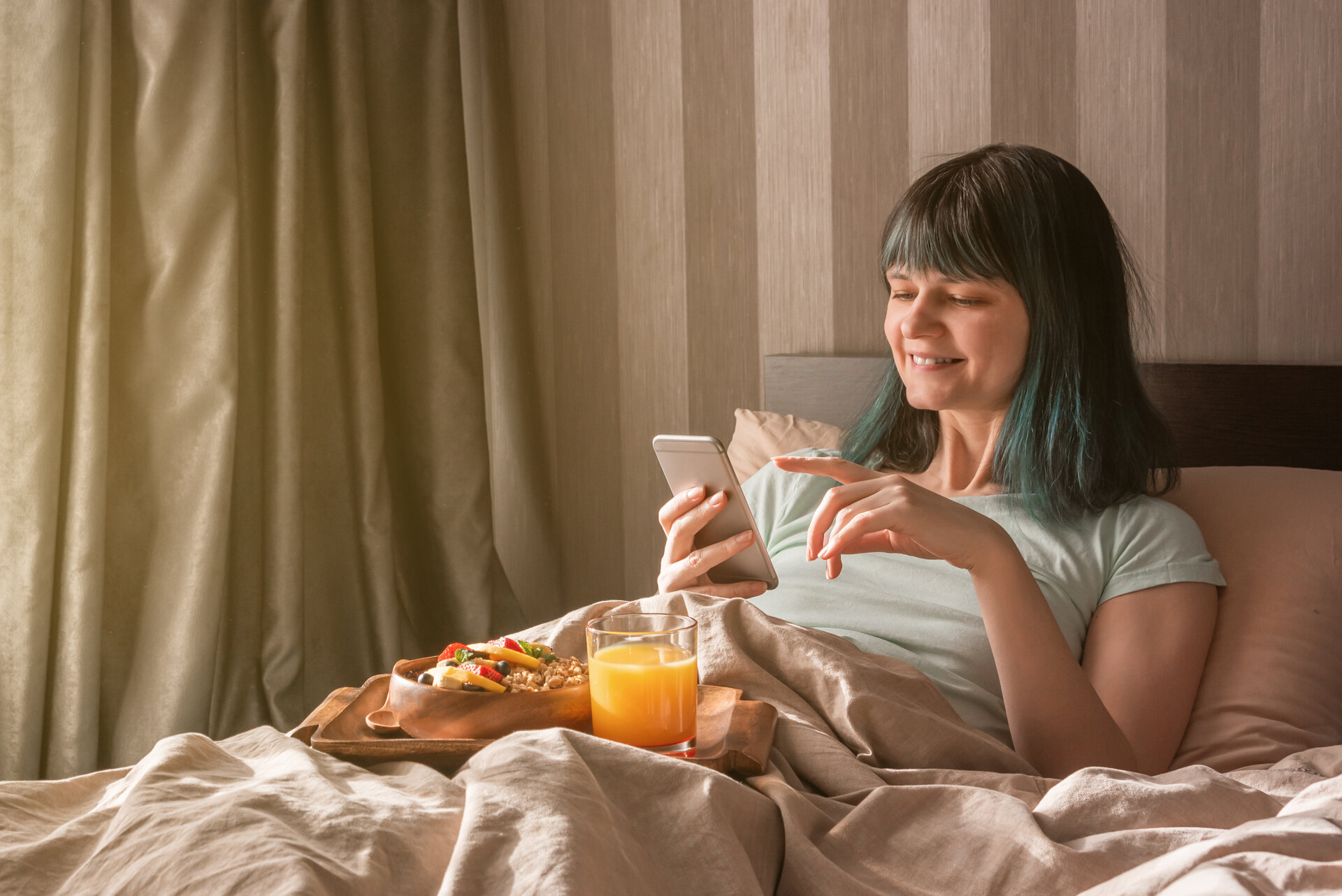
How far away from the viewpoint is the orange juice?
35.6 inches

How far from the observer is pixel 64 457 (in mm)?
2072

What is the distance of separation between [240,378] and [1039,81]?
165cm

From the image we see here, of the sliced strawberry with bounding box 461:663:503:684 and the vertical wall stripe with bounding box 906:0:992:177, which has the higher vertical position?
the vertical wall stripe with bounding box 906:0:992:177

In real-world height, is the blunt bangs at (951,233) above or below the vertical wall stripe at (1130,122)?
below

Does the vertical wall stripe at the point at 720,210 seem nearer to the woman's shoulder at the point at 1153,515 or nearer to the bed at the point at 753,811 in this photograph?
the woman's shoulder at the point at 1153,515

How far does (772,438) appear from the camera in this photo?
1.83 meters

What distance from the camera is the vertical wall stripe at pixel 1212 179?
5.17 ft

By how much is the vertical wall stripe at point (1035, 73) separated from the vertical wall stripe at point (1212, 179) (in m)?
0.16

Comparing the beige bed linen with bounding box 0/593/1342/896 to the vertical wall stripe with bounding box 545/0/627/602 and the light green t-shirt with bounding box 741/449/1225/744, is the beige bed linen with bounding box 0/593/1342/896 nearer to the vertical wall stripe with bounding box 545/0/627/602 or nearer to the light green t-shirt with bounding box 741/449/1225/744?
the light green t-shirt with bounding box 741/449/1225/744

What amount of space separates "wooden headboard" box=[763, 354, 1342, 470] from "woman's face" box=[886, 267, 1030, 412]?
1.03 ft

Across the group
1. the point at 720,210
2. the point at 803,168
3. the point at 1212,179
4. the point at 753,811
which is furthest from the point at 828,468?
the point at 720,210

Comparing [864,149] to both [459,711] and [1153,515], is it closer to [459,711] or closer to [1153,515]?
[1153,515]

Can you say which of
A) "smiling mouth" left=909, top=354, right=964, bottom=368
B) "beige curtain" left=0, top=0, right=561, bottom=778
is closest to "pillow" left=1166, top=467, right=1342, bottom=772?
"smiling mouth" left=909, top=354, right=964, bottom=368

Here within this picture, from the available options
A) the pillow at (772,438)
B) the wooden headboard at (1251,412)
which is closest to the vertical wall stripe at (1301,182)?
the wooden headboard at (1251,412)
